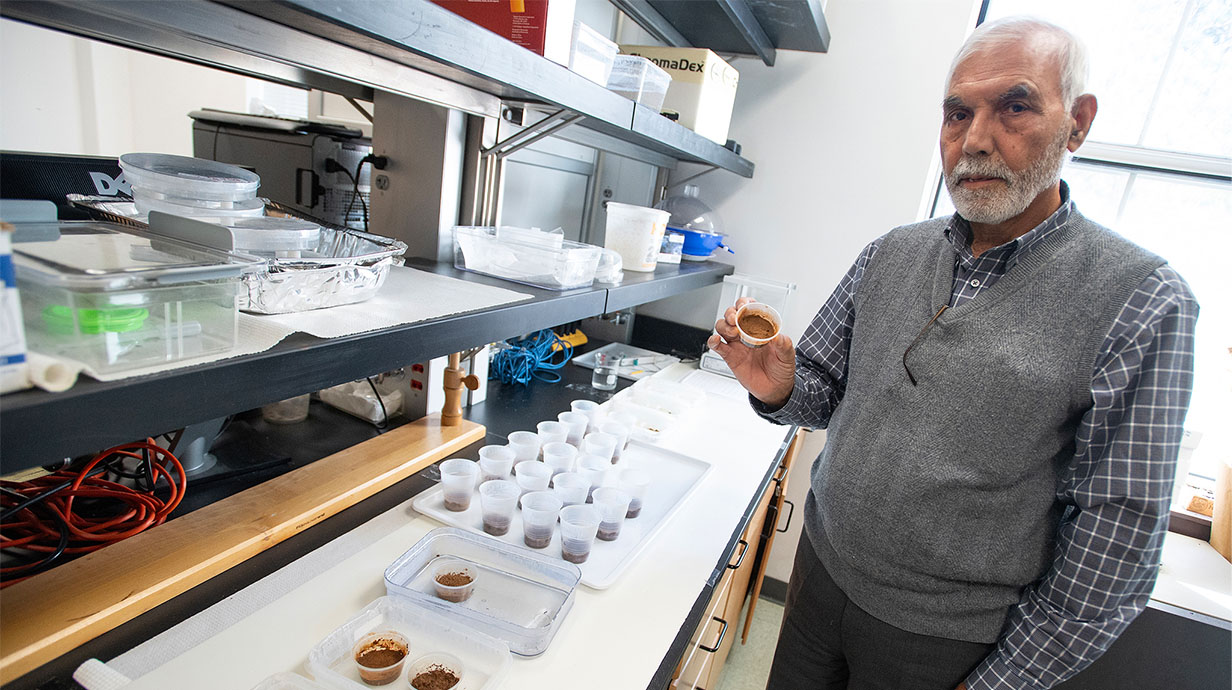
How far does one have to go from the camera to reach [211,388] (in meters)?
0.63

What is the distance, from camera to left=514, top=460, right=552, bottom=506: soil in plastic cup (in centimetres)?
136

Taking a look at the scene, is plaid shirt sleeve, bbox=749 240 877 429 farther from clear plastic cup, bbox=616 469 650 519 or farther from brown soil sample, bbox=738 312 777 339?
clear plastic cup, bbox=616 469 650 519

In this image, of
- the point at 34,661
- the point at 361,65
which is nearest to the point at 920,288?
the point at 361,65

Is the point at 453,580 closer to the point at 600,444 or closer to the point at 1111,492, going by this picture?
the point at 600,444

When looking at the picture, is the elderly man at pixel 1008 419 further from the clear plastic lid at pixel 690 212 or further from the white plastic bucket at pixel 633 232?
the clear plastic lid at pixel 690 212

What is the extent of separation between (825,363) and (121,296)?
1263 millimetres

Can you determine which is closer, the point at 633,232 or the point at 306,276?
the point at 306,276

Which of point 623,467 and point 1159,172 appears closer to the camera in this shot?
point 623,467

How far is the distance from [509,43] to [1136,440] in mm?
1083

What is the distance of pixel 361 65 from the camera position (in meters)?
1.02

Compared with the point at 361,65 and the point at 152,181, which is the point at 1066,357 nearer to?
the point at 361,65

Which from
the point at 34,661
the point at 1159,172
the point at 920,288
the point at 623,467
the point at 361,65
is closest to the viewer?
the point at 34,661

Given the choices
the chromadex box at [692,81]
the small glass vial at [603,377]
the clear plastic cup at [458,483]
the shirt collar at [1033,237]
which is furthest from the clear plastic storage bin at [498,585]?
the chromadex box at [692,81]

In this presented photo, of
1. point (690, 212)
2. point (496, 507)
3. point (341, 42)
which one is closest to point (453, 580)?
point (496, 507)
